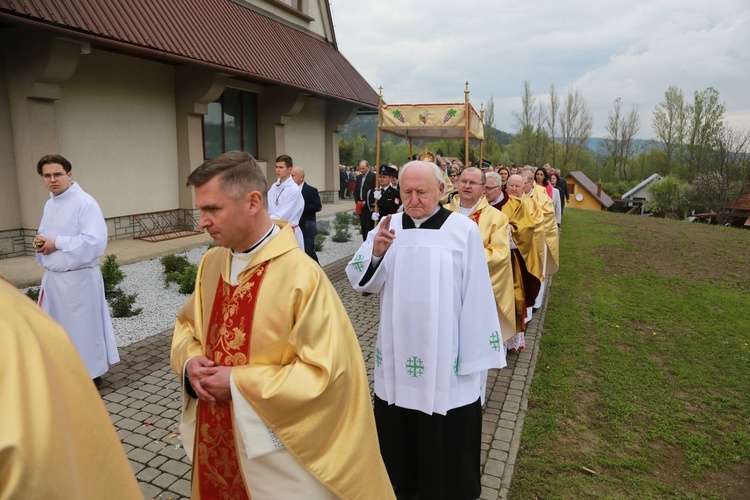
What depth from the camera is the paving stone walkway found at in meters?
3.56

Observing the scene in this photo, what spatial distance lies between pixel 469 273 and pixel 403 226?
0.52 metres

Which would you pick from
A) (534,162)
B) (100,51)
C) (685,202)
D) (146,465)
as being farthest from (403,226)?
(534,162)

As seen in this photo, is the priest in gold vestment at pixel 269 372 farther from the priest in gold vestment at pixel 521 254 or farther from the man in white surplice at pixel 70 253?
the priest in gold vestment at pixel 521 254

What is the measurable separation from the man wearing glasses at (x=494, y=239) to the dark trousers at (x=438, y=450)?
3.82 feet

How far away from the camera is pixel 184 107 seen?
12750 millimetres

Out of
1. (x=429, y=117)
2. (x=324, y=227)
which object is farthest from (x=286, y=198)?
(x=324, y=227)

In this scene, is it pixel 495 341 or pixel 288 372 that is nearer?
pixel 288 372

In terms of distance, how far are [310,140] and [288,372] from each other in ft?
56.6

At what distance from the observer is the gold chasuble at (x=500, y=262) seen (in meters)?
4.32

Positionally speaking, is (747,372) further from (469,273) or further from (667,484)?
(469,273)

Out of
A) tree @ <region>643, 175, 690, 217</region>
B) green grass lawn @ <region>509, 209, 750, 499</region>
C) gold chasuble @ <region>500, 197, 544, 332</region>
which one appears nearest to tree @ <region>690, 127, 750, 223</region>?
tree @ <region>643, 175, 690, 217</region>

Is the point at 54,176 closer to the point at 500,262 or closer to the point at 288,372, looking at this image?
the point at 288,372

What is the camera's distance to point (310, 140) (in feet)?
60.7

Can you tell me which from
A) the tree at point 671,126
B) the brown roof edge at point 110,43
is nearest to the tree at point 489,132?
the tree at point 671,126
